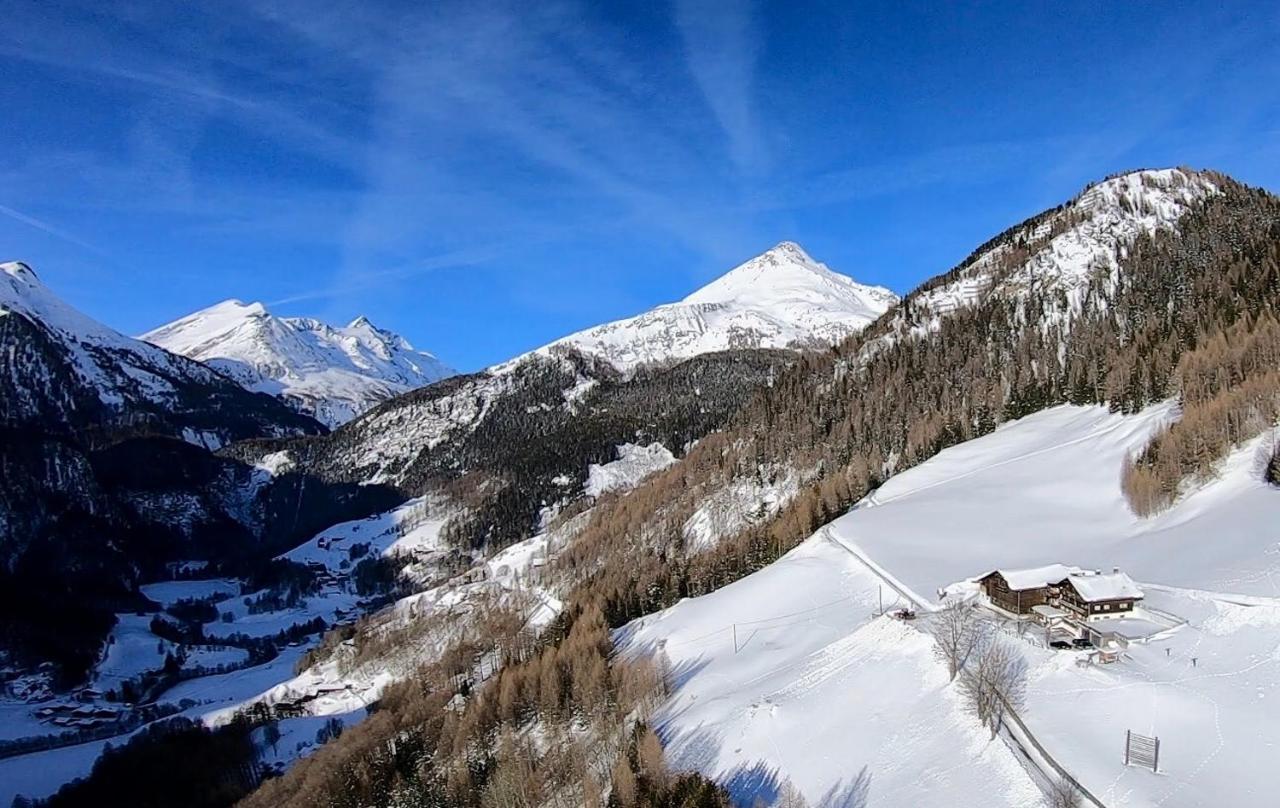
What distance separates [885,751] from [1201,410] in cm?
6239

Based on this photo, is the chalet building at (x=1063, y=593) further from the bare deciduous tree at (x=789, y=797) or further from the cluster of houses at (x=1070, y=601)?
the bare deciduous tree at (x=789, y=797)

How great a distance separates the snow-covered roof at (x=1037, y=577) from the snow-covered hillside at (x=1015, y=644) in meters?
5.37

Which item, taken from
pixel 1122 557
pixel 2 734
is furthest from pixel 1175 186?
pixel 2 734

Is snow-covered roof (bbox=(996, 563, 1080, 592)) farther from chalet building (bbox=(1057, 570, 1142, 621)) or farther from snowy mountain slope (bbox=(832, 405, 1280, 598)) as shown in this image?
snowy mountain slope (bbox=(832, 405, 1280, 598))

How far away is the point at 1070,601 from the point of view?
4941 centimetres

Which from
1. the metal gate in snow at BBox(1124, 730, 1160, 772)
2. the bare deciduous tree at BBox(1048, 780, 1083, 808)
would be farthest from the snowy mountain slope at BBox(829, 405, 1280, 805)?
the bare deciduous tree at BBox(1048, 780, 1083, 808)

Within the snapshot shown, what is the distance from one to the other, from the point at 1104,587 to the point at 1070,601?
225 centimetres

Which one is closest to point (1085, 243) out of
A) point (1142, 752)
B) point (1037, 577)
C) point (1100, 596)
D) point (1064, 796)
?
point (1037, 577)

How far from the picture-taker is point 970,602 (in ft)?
185

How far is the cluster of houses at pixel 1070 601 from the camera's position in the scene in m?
45.1

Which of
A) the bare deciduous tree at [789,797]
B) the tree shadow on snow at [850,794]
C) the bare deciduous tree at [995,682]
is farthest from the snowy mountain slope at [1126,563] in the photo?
the bare deciduous tree at [789,797]

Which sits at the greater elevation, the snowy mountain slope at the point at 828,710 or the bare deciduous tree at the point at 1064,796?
the snowy mountain slope at the point at 828,710

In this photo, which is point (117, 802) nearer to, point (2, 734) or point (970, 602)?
point (2, 734)

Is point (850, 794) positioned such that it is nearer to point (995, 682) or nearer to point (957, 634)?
point (995, 682)
